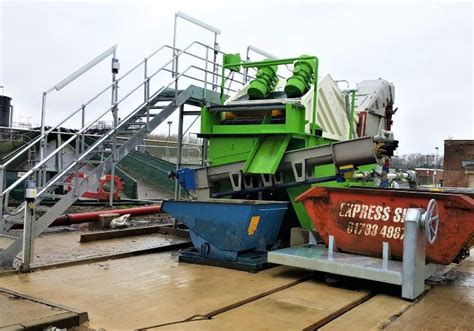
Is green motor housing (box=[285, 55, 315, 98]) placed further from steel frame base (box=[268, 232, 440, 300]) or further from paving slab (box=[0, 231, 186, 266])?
paving slab (box=[0, 231, 186, 266])

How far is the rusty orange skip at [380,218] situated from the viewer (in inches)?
205

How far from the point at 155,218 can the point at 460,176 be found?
2922cm

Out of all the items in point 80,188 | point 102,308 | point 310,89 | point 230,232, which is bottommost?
point 102,308

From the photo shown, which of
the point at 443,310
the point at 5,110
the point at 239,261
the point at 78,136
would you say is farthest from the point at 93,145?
the point at 5,110

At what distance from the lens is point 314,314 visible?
435 cm

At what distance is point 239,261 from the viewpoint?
617cm

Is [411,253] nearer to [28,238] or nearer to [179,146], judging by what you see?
[28,238]

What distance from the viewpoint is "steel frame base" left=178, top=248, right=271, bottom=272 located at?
6.08 m

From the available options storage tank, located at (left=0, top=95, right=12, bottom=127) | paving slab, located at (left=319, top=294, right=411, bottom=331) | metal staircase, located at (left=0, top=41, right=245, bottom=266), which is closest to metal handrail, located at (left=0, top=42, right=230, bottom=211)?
metal staircase, located at (left=0, top=41, right=245, bottom=266)

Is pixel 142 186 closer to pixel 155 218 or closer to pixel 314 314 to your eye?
pixel 155 218

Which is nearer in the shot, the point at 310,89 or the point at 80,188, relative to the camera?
the point at 80,188

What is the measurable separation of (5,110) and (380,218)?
1918 centimetres

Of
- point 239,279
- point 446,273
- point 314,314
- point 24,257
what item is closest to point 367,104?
point 446,273

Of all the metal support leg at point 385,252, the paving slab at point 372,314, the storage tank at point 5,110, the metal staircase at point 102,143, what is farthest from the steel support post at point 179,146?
the storage tank at point 5,110
